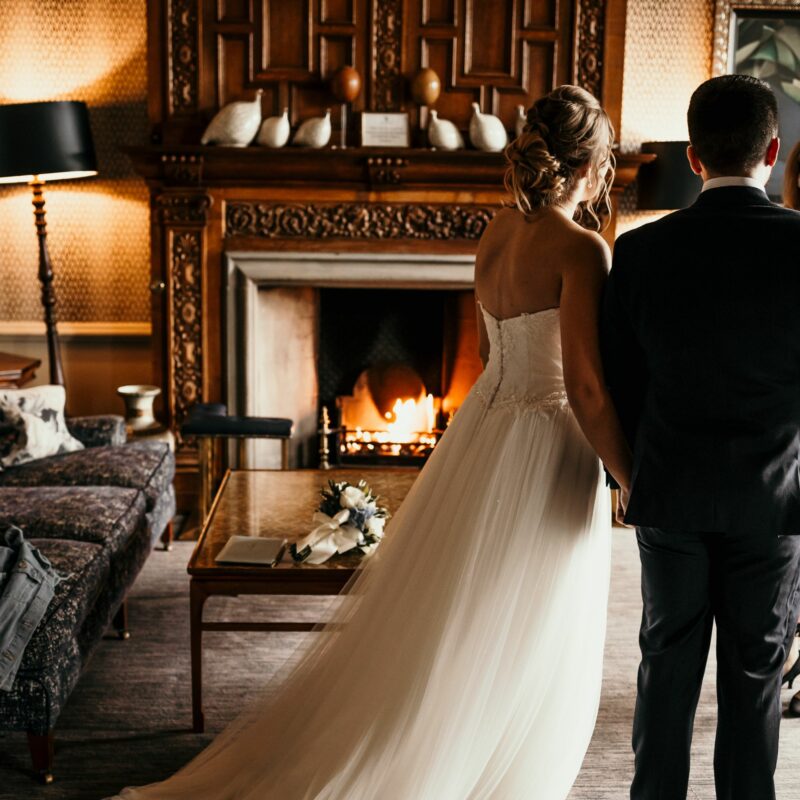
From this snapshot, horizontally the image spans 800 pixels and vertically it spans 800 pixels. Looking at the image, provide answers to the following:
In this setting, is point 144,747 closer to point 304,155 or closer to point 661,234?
point 661,234

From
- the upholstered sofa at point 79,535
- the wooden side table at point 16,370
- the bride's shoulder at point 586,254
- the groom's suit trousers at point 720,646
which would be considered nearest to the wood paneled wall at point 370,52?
the wooden side table at point 16,370

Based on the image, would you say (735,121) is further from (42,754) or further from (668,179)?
(668,179)

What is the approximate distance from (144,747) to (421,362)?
297 centimetres

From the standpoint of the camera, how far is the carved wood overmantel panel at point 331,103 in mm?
4340

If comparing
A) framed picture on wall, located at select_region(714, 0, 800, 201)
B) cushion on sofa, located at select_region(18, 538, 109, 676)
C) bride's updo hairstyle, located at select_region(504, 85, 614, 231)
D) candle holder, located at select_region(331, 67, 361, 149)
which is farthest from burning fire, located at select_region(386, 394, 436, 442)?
bride's updo hairstyle, located at select_region(504, 85, 614, 231)

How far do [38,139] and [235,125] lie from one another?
36.0 inches

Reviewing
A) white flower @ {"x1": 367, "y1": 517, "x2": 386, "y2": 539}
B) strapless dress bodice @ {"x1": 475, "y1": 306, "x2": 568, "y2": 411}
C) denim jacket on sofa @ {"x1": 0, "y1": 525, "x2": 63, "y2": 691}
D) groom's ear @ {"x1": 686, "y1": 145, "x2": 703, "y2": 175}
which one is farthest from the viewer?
white flower @ {"x1": 367, "y1": 517, "x2": 386, "y2": 539}

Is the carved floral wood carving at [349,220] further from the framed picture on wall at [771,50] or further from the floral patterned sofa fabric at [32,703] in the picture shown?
the floral patterned sofa fabric at [32,703]

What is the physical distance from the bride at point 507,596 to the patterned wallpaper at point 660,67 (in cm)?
286

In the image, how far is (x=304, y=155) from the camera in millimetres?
4285

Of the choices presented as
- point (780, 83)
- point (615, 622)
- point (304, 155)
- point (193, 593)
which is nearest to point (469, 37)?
point (304, 155)

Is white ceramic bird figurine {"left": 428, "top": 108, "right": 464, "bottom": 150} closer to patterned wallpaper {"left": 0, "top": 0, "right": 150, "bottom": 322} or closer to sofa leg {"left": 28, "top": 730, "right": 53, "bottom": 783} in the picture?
patterned wallpaper {"left": 0, "top": 0, "right": 150, "bottom": 322}

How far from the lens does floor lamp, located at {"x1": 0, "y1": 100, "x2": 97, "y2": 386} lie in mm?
4293

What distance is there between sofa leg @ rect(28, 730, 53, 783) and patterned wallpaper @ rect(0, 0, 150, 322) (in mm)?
3009
